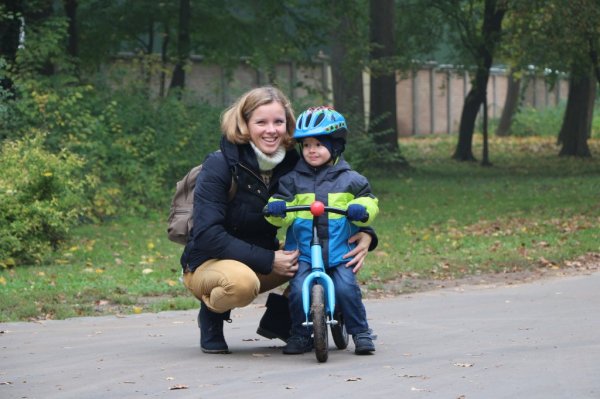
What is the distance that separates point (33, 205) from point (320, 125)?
8062 mm

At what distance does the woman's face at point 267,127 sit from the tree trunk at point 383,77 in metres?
25.0

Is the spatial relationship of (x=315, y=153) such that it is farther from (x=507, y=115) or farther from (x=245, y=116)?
(x=507, y=115)

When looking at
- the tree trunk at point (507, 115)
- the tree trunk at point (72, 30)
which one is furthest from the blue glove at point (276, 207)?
Answer: the tree trunk at point (507, 115)

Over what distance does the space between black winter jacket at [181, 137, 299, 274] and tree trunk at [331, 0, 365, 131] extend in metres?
19.2

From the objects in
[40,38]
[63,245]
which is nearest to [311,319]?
[63,245]

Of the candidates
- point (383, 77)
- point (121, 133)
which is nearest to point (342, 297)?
point (121, 133)

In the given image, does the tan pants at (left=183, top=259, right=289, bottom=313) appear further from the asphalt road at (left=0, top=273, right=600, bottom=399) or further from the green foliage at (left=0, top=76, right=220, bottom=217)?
the green foliage at (left=0, top=76, right=220, bottom=217)

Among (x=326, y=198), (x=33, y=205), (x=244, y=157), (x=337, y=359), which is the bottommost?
(x=337, y=359)

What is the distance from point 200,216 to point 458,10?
98.4 feet

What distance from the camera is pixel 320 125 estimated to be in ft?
27.5

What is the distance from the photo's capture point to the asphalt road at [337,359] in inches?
291

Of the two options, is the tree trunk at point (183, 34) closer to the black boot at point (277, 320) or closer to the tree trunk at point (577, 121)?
the tree trunk at point (577, 121)

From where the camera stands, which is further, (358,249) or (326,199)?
(358,249)

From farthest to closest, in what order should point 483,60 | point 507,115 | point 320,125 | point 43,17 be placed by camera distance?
point 507,115
point 483,60
point 43,17
point 320,125
